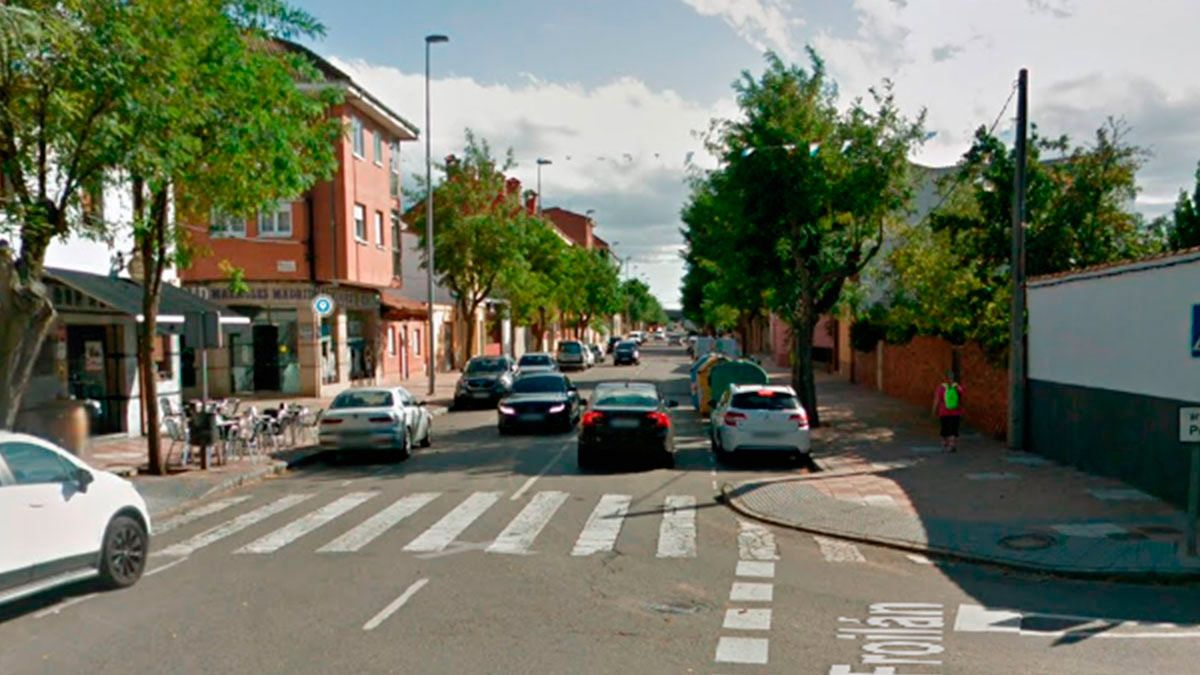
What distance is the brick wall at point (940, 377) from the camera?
68.3 feet

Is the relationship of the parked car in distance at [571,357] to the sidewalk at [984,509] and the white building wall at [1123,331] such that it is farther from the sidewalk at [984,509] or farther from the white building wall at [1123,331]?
the white building wall at [1123,331]

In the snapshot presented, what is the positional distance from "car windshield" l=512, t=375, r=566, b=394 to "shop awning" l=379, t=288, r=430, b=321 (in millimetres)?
12164

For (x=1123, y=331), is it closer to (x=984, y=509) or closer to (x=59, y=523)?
(x=984, y=509)

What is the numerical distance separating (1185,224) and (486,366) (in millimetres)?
21363

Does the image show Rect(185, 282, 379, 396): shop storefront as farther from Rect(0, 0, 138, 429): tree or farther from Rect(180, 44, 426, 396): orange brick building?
Rect(0, 0, 138, 429): tree

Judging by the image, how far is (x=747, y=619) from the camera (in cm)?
793

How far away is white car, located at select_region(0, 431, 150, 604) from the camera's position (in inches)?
306

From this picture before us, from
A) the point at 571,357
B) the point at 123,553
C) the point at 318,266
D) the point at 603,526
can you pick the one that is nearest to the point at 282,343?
the point at 318,266

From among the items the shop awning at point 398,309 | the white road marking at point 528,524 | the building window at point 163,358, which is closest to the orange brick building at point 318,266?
the shop awning at point 398,309

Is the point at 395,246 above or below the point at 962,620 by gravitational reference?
above

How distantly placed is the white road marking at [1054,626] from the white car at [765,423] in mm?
9059

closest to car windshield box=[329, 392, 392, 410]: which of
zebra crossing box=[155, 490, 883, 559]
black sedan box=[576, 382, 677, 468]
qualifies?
zebra crossing box=[155, 490, 883, 559]

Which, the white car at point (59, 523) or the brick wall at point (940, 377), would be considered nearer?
the white car at point (59, 523)

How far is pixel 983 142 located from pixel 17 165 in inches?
736
